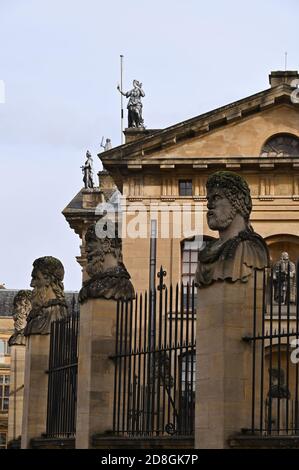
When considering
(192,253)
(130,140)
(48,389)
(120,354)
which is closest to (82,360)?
(120,354)

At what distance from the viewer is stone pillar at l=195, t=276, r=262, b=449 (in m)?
13.0

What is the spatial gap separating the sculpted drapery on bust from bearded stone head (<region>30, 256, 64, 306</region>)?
6444mm

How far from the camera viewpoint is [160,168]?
4206cm

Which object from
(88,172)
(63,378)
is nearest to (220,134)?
(88,172)

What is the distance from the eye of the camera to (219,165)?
41469 mm

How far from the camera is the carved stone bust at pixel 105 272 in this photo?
1634cm

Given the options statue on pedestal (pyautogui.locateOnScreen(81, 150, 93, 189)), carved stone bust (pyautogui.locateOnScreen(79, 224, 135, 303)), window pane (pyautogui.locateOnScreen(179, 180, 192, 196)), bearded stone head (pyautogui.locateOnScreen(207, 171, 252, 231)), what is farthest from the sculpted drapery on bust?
statue on pedestal (pyautogui.locateOnScreen(81, 150, 93, 189))

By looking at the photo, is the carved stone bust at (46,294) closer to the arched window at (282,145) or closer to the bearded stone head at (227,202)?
the bearded stone head at (227,202)

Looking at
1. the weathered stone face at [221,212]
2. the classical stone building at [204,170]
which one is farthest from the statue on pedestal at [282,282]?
the classical stone building at [204,170]

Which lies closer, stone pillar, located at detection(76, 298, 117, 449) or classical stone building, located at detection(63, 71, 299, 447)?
stone pillar, located at detection(76, 298, 117, 449)

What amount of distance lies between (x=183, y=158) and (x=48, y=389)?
22.9m

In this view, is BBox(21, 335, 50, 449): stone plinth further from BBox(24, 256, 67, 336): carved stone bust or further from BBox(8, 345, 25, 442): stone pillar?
BBox(8, 345, 25, 442): stone pillar

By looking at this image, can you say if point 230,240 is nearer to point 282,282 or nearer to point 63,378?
point 282,282

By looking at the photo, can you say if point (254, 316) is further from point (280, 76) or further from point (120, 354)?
point (280, 76)
